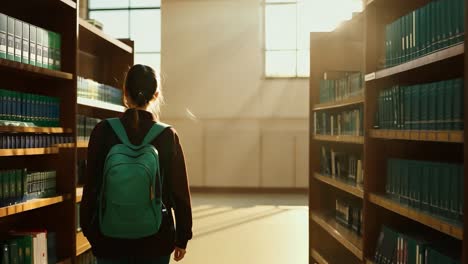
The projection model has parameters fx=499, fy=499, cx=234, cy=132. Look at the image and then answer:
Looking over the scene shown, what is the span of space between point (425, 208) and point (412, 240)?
8.1 inches

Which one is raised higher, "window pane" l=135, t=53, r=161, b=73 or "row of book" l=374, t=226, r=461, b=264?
"window pane" l=135, t=53, r=161, b=73

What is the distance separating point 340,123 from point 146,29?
689 centimetres

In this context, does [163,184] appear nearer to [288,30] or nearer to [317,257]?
[317,257]

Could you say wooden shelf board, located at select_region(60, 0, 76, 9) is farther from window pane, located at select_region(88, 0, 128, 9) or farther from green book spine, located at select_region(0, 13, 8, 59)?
window pane, located at select_region(88, 0, 128, 9)

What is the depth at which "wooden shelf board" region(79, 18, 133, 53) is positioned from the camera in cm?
319

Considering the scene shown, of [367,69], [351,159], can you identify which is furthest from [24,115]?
[351,159]

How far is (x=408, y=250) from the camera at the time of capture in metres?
2.15

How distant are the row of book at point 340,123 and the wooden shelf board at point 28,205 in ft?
5.87

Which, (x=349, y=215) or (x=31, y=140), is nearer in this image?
(x=31, y=140)

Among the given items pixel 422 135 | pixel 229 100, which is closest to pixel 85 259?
pixel 422 135

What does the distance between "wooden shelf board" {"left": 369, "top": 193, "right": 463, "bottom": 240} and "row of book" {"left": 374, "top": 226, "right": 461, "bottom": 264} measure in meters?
0.11

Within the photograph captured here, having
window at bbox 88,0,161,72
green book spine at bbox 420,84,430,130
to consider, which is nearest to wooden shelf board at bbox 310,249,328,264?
green book spine at bbox 420,84,430,130

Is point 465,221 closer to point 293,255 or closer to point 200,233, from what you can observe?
point 293,255

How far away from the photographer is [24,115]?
8.91ft
